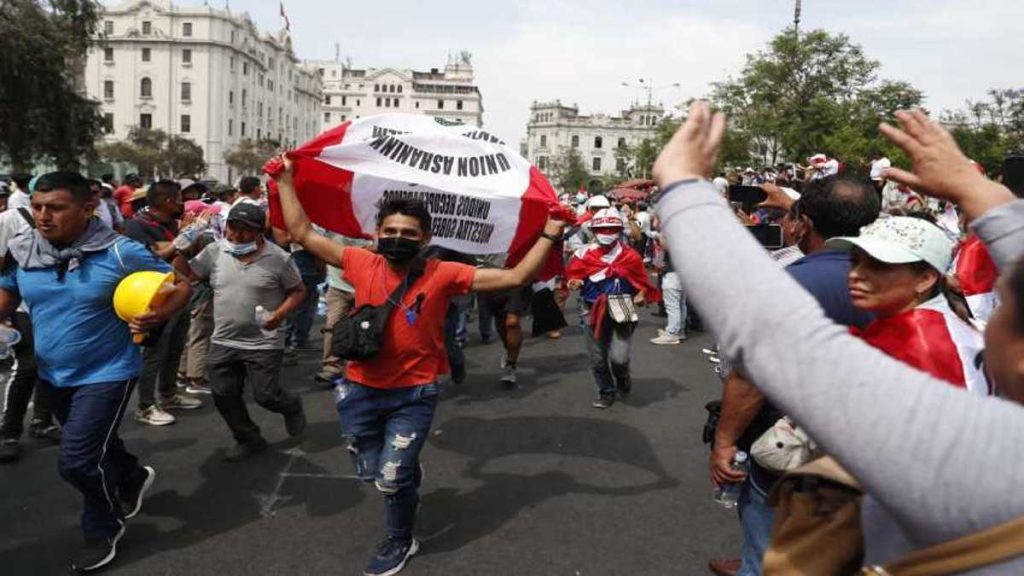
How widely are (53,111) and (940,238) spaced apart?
97.5 ft

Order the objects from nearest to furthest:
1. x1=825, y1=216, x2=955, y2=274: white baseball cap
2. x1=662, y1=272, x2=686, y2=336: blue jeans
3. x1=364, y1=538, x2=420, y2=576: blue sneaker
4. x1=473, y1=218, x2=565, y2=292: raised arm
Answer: x1=825, y1=216, x2=955, y2=274: white baseball cap
x1=364, y1=538, x2=420, y2=576: blue sneaker
x1=473, y1=218, x2=565, y2=292: raised arm
x1=662, y1=272, x2=686, y2=336: blue jeans

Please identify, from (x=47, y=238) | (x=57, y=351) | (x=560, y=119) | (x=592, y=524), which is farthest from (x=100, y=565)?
(x=560, y=119)

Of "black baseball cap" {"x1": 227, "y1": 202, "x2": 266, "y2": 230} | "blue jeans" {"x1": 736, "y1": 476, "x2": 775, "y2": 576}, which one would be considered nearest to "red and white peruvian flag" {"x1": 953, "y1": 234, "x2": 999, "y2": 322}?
"blue jeans" {"x1": 736, "y1": 476, "x2": 775, "y2": 576}

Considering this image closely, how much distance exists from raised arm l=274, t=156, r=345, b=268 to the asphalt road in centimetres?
153

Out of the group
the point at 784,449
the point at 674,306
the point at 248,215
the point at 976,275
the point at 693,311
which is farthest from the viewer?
the point at 674,306

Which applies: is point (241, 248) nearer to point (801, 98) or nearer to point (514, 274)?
point (514, 274)

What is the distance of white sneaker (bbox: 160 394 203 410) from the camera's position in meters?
6.49

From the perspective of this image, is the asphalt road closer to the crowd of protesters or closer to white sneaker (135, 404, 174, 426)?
white sneaker (135, 404, 174, 426)

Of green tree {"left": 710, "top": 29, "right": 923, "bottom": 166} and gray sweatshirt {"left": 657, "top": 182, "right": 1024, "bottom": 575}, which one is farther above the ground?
green tree {"left": 710, "top": 29, "right": 923, "bottom": 166}

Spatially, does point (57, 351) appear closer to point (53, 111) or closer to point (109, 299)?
point (109, 299)

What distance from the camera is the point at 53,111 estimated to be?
85.4 ft

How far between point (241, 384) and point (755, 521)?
3.77 metres

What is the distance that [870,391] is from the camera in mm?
996

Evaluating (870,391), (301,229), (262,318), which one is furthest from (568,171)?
(870,391)
